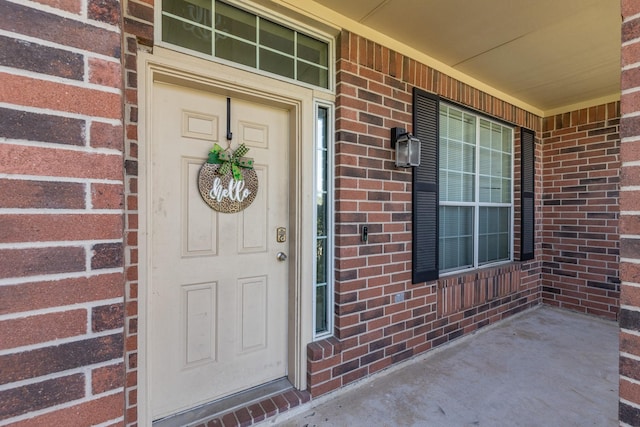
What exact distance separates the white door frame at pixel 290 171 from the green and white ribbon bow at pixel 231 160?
1.07 feet

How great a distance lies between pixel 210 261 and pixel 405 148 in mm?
1586

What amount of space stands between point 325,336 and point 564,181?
375 centimetres

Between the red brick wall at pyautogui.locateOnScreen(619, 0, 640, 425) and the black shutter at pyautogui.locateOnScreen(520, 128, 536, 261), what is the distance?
325 cm

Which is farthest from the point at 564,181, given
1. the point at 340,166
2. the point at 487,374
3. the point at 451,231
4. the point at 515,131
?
the point at 340,166

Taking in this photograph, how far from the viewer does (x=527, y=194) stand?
3.75 metres

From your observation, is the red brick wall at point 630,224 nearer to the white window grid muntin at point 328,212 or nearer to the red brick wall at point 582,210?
the white window grid muntin at point 328,212

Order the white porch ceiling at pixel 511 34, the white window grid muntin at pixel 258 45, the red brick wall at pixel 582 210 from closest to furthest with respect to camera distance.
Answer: the white window grid muntin at pixel 258 45
the white porch ceiling at pixel 511 34
the red brick wall at pixel 582 210

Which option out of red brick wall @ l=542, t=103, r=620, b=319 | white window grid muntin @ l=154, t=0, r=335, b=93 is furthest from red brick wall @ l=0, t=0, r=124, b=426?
red brick wall @ l=542, t=103, r=620, b=319

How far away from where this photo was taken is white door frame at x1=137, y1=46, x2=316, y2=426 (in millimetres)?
1537

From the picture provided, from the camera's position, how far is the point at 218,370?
1.90 meters

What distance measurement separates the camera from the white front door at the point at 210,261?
5.63ft

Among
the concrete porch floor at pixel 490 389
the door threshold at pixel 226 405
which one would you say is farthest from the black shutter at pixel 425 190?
the door threshold at pixel 226 405

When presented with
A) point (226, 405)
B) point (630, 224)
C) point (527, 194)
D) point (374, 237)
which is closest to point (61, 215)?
point (630, 224)

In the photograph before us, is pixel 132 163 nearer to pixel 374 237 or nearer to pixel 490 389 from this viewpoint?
pixel 374 237
